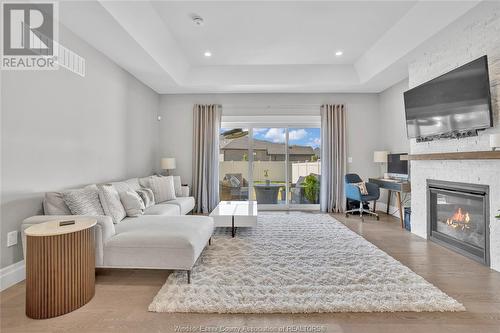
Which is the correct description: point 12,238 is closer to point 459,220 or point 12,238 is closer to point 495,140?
point 495,140

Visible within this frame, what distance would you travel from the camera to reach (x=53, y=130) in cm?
273

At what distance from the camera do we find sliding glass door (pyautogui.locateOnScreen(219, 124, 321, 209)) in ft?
19.4

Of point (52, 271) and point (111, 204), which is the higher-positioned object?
point (111, 204)

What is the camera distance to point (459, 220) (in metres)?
3.19

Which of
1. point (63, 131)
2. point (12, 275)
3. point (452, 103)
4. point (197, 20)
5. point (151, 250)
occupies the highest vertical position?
point (197, 20)

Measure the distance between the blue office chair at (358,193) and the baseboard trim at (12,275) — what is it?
16.1 feet

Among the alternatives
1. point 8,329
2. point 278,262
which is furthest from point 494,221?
point 8,329

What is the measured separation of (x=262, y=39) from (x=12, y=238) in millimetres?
3887

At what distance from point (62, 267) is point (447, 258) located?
383cm

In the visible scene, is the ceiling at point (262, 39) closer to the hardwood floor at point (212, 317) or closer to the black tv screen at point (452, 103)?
the black tv screen at point (452, 103)

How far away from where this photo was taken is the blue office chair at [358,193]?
480 cm

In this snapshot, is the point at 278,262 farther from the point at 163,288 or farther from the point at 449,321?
the point at 449,321

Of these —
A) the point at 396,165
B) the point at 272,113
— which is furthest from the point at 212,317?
the point at 272,113

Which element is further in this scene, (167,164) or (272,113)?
(272,113)
